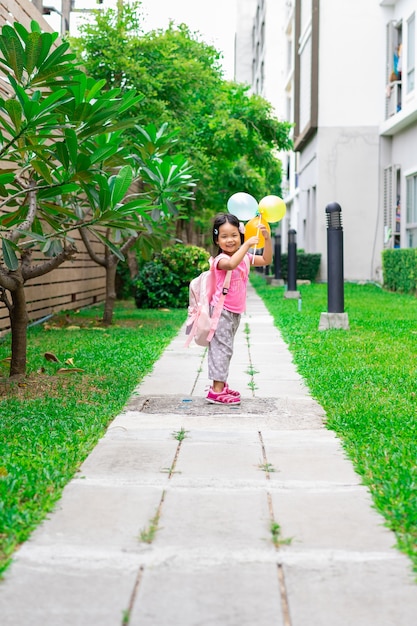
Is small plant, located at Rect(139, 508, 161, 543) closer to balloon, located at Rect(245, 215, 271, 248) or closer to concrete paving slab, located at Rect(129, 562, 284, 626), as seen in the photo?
concrete paving slab, located at Rect(129, 562, 284, 626)

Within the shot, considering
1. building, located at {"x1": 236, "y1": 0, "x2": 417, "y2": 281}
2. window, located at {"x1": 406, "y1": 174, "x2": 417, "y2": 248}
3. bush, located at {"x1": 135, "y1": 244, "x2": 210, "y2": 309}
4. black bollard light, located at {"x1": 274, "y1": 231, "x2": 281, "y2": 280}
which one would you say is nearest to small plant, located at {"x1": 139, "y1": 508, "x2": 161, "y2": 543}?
bush, located at {"x1": 135, "y1": 244, "x2": 210, "y2": 309}

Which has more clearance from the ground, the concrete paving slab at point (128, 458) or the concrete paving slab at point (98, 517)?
the concrete paving slab at point (98, 517)

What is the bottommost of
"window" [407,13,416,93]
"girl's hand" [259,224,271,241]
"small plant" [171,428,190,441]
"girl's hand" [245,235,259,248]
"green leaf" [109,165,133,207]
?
"small plant" [171,428,190,441]

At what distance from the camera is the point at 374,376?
22.2 feet

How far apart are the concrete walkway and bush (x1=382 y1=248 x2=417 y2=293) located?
12.5 m

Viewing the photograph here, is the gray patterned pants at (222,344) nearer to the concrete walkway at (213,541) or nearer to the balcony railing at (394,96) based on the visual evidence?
the concrete walkway at (213,541)

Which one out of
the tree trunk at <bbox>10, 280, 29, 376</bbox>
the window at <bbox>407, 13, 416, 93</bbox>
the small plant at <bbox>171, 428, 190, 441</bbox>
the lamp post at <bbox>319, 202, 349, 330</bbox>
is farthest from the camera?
the window at <bbox>407, 13, 416, 93</bbox>

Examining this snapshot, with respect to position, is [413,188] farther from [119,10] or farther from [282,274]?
[119,10]

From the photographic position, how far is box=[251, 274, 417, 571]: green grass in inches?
146

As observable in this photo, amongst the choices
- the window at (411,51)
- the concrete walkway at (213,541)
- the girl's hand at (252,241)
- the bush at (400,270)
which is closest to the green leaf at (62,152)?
the girl's hand at (252,241)

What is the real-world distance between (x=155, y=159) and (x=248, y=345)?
88.8 inches

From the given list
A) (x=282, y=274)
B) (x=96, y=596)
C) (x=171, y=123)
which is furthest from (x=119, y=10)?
(x=96, y=596)

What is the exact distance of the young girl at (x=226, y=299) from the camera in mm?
5996

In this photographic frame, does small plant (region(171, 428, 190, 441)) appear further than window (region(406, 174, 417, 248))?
No
